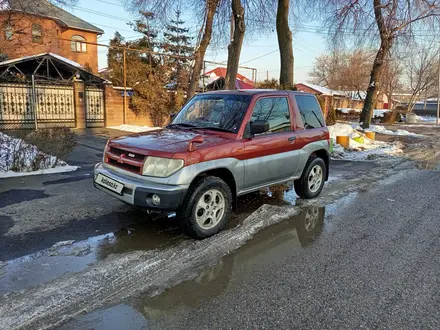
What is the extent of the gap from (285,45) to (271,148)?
12.6 metres

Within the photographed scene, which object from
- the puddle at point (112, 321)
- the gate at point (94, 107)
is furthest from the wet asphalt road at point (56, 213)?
the gate at point (94, 107)

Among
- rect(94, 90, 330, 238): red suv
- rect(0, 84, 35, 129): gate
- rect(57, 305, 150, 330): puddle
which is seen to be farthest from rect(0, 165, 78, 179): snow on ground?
rect(0, 84, 35, 129): gate

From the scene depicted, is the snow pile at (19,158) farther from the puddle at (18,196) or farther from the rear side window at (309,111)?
the rear side window at (309,111)

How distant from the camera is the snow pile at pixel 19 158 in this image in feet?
24.5

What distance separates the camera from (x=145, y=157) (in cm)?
434

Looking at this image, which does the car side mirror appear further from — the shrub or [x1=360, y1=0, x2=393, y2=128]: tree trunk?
[x1=360, y1=0, x2=393, y2=128]: tree trunk

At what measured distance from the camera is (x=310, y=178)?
663cm

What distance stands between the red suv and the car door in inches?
0.6

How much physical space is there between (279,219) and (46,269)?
3268 mm

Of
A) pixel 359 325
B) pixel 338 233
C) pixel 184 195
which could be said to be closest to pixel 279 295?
pixel 359 325

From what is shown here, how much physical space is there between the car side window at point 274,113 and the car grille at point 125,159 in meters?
1.76

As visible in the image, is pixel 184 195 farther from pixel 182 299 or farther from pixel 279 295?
pixel 279 295

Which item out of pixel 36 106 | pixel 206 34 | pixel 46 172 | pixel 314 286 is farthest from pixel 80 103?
pixel 314 286

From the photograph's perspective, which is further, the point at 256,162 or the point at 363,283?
the point at 256,162
